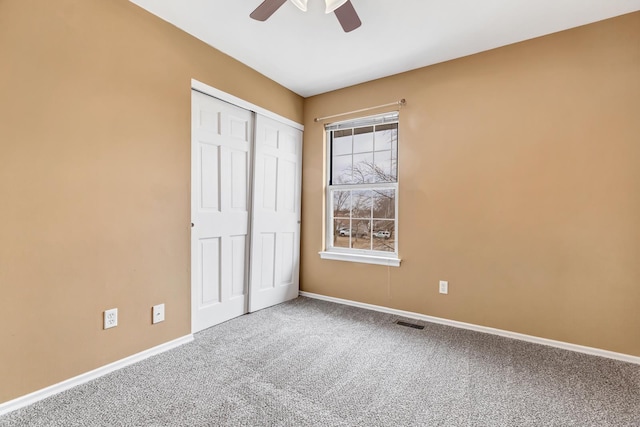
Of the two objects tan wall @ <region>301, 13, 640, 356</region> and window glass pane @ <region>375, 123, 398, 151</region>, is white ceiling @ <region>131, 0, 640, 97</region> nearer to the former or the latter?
tan wall @ <region>301, 13, 640, 356</region>

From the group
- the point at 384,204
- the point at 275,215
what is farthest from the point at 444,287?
the point at 275,215

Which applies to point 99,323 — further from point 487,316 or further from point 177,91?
point 487,316

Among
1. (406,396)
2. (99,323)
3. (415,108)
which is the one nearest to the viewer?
(406,396)

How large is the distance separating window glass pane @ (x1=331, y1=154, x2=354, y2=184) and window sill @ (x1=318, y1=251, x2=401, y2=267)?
33.1 inches

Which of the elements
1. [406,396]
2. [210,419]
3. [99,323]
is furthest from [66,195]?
[406,396]

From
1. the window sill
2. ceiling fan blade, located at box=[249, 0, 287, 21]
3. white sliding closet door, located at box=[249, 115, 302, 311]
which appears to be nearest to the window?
the window sill

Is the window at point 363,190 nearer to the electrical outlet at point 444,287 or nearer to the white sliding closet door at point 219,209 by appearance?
the electrical outlet at point 444,287

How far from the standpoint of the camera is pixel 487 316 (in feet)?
8.67

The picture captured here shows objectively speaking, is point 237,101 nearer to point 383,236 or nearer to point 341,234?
point 341,234

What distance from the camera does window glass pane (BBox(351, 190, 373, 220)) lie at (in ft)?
11.0

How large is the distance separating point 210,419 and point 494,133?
2.90m

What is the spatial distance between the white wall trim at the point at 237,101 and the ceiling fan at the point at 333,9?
0.86 m

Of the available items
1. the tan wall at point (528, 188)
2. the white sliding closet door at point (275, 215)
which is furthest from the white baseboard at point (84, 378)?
the tan wall at point (528, 188)

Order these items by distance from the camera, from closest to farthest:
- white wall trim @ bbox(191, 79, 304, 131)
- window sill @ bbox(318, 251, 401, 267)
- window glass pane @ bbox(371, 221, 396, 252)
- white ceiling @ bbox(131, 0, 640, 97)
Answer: white ceiling @ bbox(131, 0, 640, 97), white wall trim @ bbox(191, 79, 304, 131), window sill @ bbox(318, 251, 401, 267), window glass pane @ bbox(371, 221, 396, 252)
